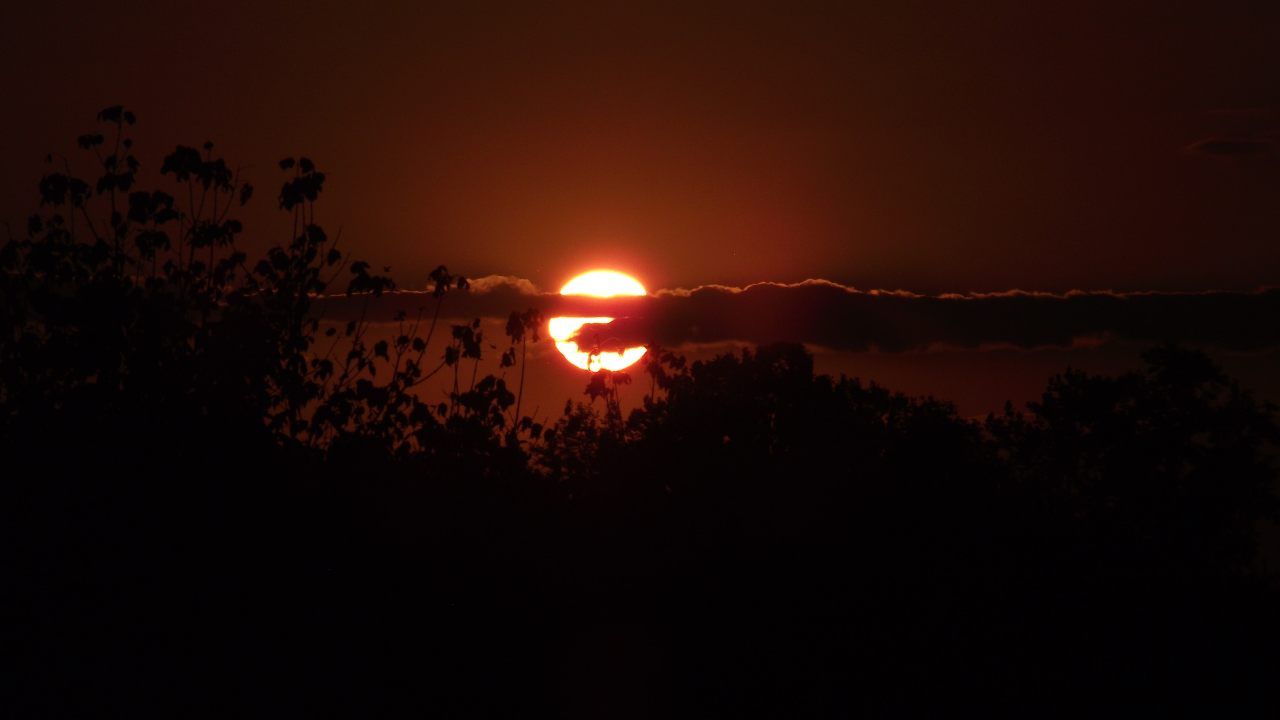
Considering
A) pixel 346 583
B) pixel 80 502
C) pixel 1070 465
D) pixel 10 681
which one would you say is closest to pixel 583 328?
pixel 346 583

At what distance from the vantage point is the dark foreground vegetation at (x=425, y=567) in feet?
38.8

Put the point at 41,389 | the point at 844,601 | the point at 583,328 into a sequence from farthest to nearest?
the point at 583,328 < the point at 844,601 < the point at 41,389

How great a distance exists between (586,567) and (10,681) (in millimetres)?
7081

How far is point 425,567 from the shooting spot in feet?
45.8

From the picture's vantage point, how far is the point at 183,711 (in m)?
11.4

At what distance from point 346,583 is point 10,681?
3392 mm

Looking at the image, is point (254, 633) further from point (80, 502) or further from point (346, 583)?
point (80, 502)

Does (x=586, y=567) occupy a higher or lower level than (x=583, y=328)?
lower

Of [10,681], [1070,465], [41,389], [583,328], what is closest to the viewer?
[10,681]

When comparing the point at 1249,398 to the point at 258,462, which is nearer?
the point at 258,462

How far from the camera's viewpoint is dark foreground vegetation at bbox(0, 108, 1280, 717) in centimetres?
1183

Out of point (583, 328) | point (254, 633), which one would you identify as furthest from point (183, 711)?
point (583, 328)

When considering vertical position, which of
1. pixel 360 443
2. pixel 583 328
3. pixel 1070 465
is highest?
pixel 583 328

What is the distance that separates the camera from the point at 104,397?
12.5m
